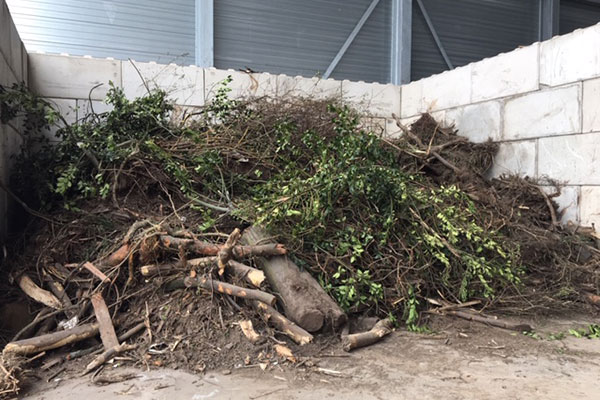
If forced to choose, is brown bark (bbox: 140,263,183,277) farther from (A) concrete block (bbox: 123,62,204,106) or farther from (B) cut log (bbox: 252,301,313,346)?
(A) concrete block (bbox: 123,62,204,106)

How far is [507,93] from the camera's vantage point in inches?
244

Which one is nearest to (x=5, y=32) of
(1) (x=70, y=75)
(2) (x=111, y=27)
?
(1) (x=70, y=75)

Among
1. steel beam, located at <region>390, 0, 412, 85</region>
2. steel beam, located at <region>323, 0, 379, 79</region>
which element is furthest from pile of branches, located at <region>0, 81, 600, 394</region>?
steel beam, located at <region>390, 0, 412, 85</region>

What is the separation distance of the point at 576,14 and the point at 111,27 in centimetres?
1252

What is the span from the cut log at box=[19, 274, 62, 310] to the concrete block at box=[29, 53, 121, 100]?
9.43 ft

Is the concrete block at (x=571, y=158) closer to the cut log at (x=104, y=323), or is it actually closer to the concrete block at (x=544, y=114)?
the concrete block at (x=544, y=114)

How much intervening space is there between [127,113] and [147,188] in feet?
3.24

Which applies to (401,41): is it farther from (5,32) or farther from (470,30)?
(5,32)

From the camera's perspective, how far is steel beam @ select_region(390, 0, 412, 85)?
33.9 ft

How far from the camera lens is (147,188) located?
4910 mm

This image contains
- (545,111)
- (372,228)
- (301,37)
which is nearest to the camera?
(372,228)

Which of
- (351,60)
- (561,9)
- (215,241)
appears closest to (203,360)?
(215,241)

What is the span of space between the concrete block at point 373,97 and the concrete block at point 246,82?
4.45 feet

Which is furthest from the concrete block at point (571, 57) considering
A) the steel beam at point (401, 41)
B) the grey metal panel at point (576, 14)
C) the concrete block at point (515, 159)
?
the grey metal panel at point (576, 14)
